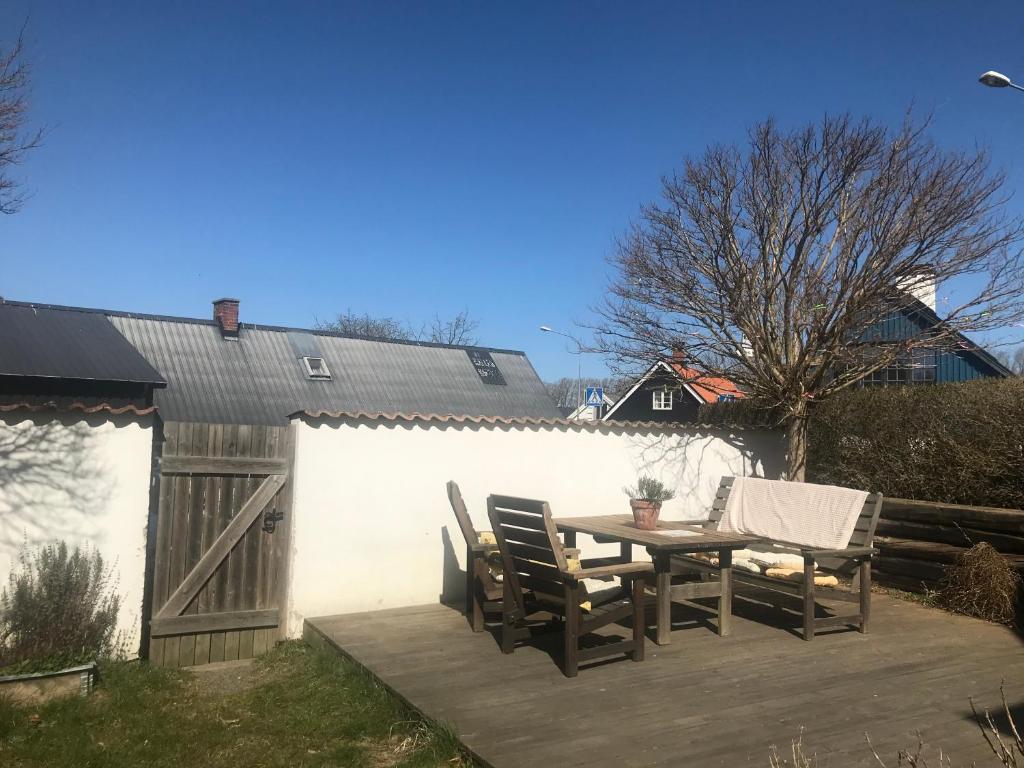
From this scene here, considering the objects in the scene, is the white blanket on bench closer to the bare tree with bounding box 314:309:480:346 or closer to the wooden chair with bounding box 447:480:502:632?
the wooden chair with bounding box 447:480:502:632

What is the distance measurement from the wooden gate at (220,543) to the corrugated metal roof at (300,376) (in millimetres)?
11008

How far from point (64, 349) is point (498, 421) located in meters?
9.53

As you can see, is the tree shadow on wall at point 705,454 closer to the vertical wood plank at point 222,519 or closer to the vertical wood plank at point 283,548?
the vertical wood plank at point 283,548

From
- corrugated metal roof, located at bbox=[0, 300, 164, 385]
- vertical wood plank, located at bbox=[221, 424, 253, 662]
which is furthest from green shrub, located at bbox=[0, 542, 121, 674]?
corrugated metal roof, located at bbox=[0, 300, 164, 385]

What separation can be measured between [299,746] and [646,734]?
1.73 metres

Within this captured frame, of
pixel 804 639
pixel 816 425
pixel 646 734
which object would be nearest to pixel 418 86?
pixel 816 425

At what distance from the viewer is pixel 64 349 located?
1291 centimetres

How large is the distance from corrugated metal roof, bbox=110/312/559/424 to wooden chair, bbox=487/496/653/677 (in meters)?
12.2

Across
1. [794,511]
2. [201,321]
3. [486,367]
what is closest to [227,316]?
[201,321]

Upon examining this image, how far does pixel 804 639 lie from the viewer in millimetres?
5469

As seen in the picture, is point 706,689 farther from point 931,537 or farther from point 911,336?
point 911,336

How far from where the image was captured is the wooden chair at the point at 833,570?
216 inches

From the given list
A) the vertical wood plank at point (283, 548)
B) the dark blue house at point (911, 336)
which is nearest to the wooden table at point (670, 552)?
the vertical wood plank at point (283, 548)

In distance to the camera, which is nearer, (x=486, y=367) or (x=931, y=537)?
(x=931, y=537)
